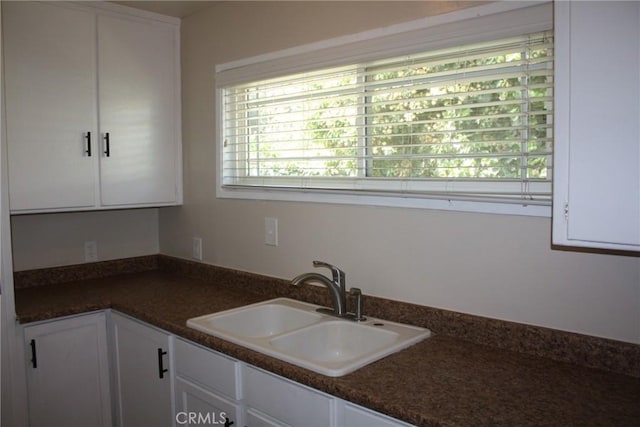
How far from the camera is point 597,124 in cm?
122

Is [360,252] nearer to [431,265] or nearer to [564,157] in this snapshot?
[431,265]

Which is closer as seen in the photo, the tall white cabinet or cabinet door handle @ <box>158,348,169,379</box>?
cabinet door handle @ <box>158,348,169,379</box>

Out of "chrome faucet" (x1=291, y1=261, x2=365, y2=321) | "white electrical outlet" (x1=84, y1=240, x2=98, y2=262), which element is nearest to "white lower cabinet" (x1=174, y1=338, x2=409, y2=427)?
"chrome faucet" (x1=291, y1=261, x2=365, y2=321)

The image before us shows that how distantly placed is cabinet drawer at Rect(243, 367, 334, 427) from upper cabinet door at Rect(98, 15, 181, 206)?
1443 millimetres

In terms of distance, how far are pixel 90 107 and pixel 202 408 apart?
1.55 metres

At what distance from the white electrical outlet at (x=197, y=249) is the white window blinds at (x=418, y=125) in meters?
0.51

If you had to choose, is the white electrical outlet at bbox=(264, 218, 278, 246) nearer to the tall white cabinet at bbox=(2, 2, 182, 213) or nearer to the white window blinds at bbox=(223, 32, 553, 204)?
the white window blinds at bbox=(223, 32, 553, 204)

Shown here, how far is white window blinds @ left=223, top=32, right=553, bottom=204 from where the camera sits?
1699mm

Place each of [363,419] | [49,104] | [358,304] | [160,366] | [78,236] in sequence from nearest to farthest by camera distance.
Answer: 1. [363,419]
2. [358,304]
3. [160,366]
4. [49,104]
5. [78,236]

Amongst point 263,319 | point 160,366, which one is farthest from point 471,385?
point 160,366

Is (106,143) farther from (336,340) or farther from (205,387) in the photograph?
(336,340)

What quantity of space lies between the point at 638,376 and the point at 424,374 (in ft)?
1.93

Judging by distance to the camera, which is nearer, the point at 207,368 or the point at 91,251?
the point at 207,368

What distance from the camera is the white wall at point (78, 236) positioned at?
109 inches
